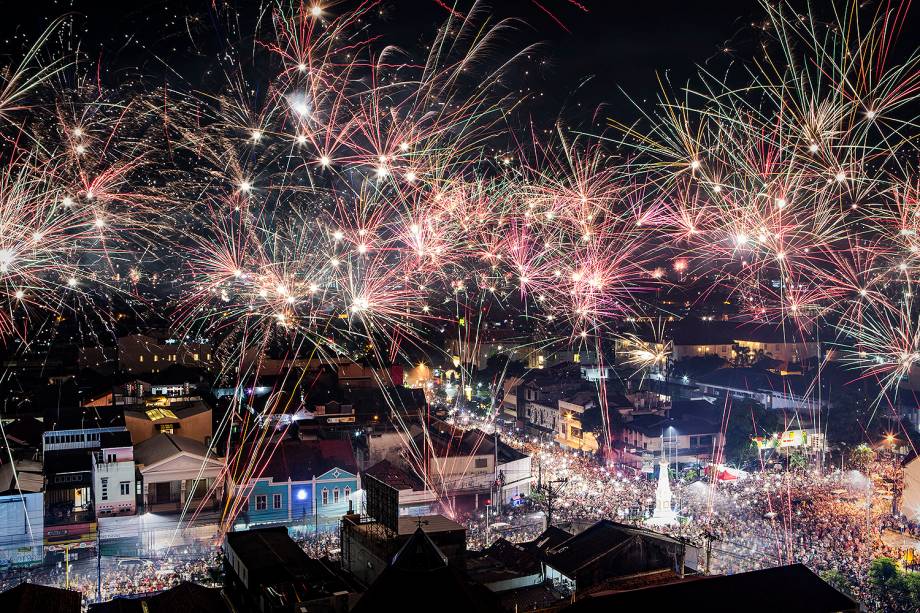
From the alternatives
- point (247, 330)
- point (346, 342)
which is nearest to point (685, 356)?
point (346, 342)

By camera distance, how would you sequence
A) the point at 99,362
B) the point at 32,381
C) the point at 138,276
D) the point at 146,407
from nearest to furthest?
1. the point at 146,407
2. the point at 32,381
3. the point at 99,362
4. the point at 138,276

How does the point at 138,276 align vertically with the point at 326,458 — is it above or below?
above

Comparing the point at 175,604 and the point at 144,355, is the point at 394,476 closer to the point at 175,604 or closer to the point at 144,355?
the point at 175,604

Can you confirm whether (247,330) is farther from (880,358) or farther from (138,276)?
(880,358)

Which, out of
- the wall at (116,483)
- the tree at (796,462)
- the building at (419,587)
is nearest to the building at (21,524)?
the wall at (116,483)

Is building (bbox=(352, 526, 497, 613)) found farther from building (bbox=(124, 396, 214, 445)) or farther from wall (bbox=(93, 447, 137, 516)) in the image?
building (bbox=(124, 396, 214, 445))

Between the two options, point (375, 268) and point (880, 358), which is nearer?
point (375, 268)

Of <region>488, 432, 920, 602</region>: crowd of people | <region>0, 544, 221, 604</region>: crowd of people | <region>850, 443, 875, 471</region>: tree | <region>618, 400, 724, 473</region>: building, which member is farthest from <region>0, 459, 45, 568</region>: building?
<region>850, 443, 875, 471</region>: tree
